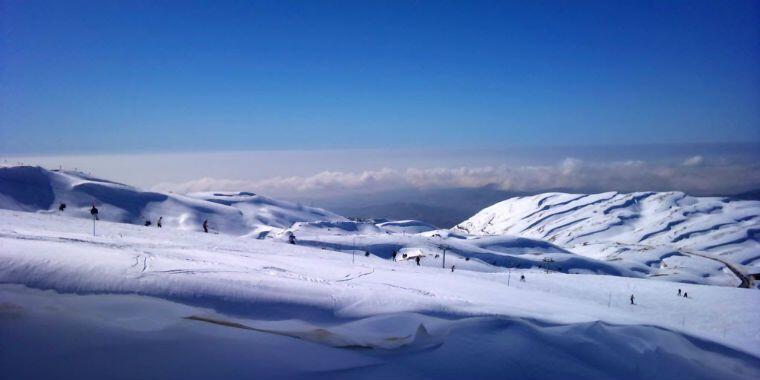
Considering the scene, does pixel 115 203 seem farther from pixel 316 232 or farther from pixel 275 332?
pixel 275 332

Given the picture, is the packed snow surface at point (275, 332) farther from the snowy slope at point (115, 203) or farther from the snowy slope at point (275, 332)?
the snowy slope at point (115, 203)

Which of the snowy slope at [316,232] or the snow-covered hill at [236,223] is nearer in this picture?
the snow-covered hill at [236,223]

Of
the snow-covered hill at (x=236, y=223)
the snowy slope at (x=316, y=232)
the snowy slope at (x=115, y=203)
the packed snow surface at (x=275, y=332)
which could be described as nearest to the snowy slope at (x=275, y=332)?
the packed snow surface at (x=275, y=332)

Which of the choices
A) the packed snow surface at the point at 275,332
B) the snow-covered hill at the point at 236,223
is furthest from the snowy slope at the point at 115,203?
Result: the packed snow surface at the point at 275,332

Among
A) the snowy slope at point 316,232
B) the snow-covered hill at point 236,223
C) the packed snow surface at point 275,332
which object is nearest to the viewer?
the packed snow surface at point 275,332

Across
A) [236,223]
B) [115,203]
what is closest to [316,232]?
[236,223]

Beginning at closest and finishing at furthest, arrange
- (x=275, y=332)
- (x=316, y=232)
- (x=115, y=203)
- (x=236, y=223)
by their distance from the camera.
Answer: (x=275, y=332) → (x=115, y=203) → (x=236, y=223) → (x=316, y=232)

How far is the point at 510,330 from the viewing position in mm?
9625

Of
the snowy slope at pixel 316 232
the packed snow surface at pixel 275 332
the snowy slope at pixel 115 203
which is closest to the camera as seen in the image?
the packed snow surface at pixel 275 332

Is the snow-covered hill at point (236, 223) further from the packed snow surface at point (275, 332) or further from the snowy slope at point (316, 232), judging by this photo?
the packed snow surface at point (275, 332)

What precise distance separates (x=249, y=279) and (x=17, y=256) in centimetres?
465

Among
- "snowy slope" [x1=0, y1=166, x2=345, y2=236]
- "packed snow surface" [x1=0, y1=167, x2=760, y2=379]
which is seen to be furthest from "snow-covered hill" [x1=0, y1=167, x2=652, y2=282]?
"packed snow surface" [x1=0, y1=167, x2=760, y2=379]

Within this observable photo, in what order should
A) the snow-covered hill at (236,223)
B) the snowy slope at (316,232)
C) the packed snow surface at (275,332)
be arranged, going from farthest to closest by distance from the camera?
1. the snowy slope at (316,232)
2. the snow-covered hill at (236,223)
3. the packed snow surface at (275,332)

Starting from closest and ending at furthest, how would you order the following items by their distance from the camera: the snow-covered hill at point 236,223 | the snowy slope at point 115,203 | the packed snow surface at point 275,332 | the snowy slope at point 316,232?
the packed snow surface at point 275,332
the snowy slope at point 115,203
the snow-covered hill at point 236,223
the snowy slope at point 316,232
